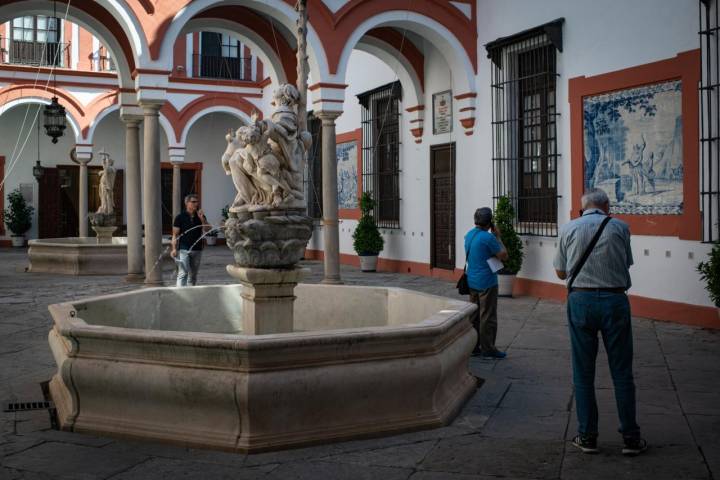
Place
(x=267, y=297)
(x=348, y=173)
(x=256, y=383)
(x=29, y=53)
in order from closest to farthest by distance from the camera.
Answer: (x=256, y=383) → (x=267, y=297) → (x=348, y=173) → (x=29, y=53)

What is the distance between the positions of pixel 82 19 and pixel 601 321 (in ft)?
36.2

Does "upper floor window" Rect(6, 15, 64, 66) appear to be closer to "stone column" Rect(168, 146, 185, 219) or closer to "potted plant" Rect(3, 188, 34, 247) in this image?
"potted plant" Rect(3, 188, 34, 247)

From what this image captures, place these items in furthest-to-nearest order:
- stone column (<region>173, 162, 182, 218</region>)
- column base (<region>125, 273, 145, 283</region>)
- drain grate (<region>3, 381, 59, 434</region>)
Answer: stone column (<region>173, 162, 182, 218</region>)
column base (<region>125, 273, 145, 283</region>)
drain grate (<region>3, 381, 59, 434</region>)

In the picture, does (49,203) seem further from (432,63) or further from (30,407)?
(30,407)

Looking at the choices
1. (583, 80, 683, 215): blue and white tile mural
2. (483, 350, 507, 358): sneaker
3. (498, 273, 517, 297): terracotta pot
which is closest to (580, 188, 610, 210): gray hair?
(483, 350, 507, 358): sneaker

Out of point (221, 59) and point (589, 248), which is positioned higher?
point (221, 59)

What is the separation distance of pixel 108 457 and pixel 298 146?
7.84 feet

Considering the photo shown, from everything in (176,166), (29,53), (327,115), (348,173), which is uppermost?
(29,53)

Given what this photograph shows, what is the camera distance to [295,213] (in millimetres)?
5246

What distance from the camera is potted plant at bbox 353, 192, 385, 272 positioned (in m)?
15.0

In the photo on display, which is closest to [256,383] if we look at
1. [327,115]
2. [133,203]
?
[327,115]

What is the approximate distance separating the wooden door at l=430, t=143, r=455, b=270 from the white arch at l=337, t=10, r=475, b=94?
1.19m

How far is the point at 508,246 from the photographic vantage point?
36.1 feet

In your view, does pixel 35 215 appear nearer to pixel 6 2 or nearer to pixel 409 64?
pixel 6 2
